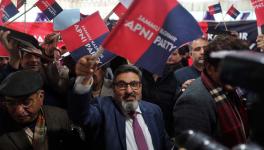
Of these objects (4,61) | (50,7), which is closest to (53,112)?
(4,61)

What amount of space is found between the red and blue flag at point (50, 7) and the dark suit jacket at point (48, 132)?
3015mm

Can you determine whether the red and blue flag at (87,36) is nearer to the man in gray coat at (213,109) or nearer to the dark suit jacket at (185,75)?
the dark suit jacket at (185,75)

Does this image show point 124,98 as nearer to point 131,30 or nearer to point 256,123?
point 131,30

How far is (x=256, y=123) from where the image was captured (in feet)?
2.62

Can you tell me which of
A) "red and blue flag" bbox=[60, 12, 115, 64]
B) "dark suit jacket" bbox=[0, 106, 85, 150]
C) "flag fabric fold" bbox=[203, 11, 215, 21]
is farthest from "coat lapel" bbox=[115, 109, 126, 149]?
"flag fabric fold" bbox=[203, 11, 215, 21]

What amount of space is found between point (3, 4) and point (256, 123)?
5154mm

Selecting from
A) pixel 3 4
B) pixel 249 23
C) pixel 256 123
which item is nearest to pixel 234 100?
pixel 256 123

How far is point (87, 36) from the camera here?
3.23m

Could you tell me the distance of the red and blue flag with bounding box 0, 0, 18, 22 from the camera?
17.4ft

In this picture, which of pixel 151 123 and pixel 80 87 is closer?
pixel 80 87

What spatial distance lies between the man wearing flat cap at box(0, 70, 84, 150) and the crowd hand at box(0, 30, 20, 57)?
0.78 meters

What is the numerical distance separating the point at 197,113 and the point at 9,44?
1785 mm

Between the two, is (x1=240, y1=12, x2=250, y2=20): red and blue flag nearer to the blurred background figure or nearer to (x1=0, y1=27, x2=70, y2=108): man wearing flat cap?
the blurred background figure

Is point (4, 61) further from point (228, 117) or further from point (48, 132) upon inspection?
point (228, 117)
